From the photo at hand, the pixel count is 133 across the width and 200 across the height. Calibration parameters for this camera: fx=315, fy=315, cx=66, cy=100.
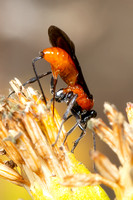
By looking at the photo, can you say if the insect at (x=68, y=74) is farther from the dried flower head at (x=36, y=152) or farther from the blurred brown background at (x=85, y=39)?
the blurred brown background at (x=85, y=39)

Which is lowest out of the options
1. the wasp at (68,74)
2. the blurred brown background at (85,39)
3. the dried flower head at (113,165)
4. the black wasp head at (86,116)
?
the dried flower head at (113,165)

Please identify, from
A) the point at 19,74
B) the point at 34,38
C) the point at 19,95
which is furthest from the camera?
the point at 34,38

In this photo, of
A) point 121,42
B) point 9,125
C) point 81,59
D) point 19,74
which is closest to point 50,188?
point 9,125

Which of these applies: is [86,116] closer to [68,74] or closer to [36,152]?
[68,74]

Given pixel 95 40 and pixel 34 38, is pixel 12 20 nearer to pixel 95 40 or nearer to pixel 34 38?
pixel 34 38

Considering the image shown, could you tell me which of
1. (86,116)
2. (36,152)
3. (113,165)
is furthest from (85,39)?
(113,165)

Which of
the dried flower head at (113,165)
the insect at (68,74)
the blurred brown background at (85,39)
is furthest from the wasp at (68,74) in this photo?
the blurred brown background at (85,39)

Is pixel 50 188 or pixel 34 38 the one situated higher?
pixel 34 38
